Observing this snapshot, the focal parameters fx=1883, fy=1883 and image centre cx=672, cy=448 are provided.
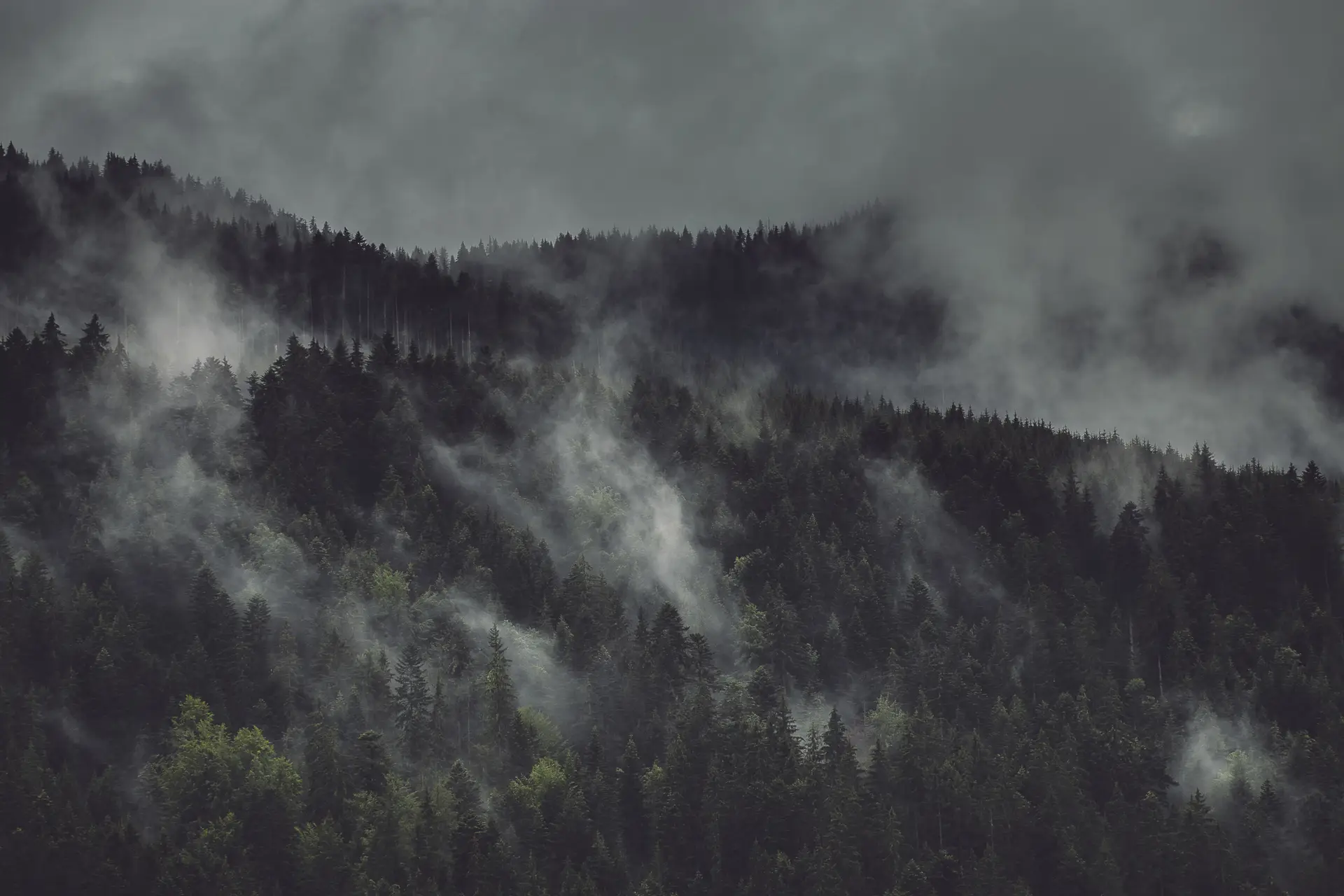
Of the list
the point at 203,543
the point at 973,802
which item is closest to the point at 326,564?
the point at 203,543

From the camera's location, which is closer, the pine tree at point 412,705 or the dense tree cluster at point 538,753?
the dense tree cluster at point 538,753

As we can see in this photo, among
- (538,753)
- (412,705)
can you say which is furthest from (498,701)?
(412,705)

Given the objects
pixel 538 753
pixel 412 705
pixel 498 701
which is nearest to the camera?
pixel 538 753

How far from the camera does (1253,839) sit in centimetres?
17138

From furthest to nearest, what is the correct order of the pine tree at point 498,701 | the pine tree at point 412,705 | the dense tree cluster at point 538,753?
the pine tree at point 498,701 → the pine tree at point 412,705 → the dense tree cluster at point 538,753

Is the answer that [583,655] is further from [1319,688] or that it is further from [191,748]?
[1319,688]

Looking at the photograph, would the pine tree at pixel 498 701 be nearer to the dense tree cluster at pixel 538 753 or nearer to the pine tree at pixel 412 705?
the dense tree cluster at pixel 538 753

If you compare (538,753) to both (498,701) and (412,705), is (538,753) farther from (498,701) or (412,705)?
(412,705)

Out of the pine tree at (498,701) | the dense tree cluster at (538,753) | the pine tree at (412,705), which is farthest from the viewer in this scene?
the pine tree at (498,701)

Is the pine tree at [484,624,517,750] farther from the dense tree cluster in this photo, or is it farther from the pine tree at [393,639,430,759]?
the pine tree at [393,639,430,759]

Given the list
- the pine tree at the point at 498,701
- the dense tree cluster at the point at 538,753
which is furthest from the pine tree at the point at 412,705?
the pine tree at the point at 498,701

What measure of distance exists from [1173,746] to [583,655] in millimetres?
59878

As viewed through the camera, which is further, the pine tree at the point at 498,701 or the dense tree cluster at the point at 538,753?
the pine tree at the point at 498,701


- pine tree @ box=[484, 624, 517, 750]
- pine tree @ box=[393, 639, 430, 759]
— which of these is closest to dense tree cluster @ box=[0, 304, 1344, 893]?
pine tree @ box=[393, 639, 430, 759]
